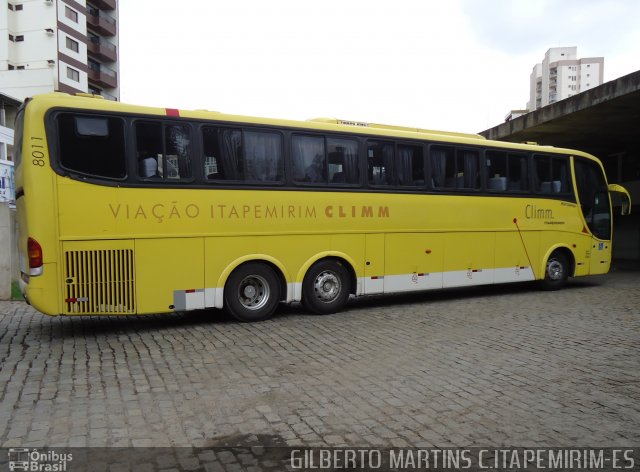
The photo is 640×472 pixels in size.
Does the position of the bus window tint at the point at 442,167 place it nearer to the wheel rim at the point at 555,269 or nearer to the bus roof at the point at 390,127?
the bus roof at the point at 390,127

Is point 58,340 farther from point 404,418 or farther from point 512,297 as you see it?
point 512,297

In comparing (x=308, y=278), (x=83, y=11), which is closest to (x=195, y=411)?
(x=308, y=278)

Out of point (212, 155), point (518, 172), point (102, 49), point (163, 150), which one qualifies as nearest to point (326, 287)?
point (212, 155)

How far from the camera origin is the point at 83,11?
170 feet

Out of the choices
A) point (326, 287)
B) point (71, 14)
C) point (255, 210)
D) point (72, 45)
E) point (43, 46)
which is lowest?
point (326, 287)

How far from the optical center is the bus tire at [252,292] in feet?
26.4

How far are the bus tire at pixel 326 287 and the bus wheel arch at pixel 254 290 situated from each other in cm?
51

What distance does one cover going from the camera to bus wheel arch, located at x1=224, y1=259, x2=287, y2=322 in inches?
316

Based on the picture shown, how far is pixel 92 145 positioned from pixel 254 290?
330 centimetres

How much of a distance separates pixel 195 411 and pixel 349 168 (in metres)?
5.79

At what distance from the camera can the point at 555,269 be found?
481 inches

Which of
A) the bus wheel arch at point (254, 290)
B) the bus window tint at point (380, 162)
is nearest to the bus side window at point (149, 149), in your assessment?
the bus wheel arch at point (254, 290)

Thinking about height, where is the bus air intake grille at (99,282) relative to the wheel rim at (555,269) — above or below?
above

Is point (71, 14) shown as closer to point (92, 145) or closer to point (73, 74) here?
point (73, 74)
